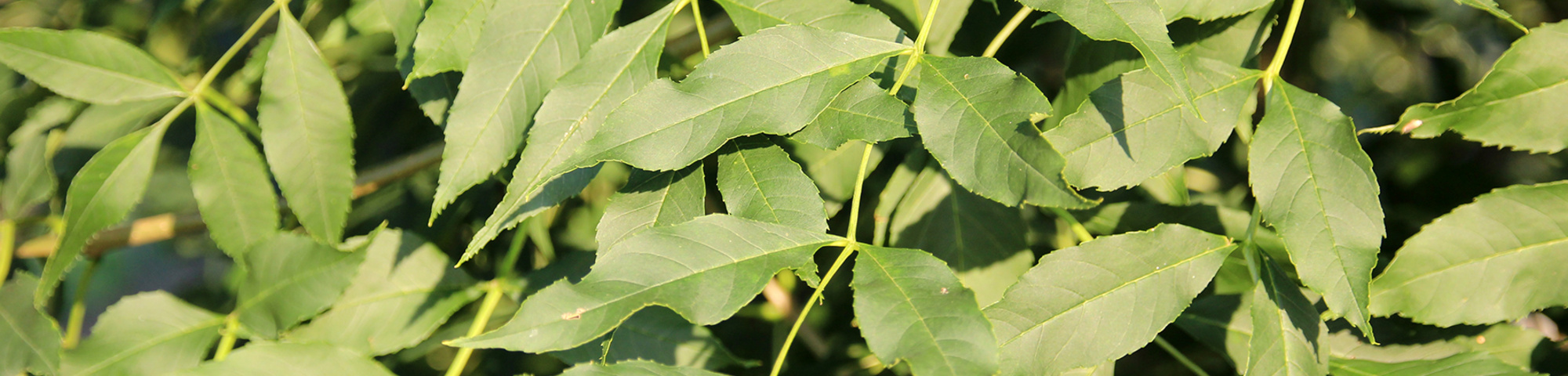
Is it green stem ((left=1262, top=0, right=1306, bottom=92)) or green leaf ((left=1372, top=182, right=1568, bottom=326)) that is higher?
green stem ((left=1262, top=0, right=1306, bottom=92))

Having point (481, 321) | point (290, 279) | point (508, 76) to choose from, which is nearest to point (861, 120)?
point (508, 76)

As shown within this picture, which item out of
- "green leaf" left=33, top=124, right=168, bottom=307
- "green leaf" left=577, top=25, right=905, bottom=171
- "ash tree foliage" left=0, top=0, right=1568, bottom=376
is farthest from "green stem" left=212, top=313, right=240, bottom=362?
"green leaf" left=577, top=25, right=905, bottom=171

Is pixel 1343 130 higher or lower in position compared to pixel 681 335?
higher

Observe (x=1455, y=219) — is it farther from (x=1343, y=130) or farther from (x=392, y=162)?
(x=392, y=162)

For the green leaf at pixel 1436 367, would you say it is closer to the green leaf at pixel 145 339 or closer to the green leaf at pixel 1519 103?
the green leaf at pixel 1519 103

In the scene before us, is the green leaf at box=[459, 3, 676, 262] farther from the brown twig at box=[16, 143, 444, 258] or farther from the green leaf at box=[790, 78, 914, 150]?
the brown twig at box=[16, 143, 444, 258]

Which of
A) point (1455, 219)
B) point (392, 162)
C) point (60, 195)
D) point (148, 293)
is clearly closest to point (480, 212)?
point (392, 162)
